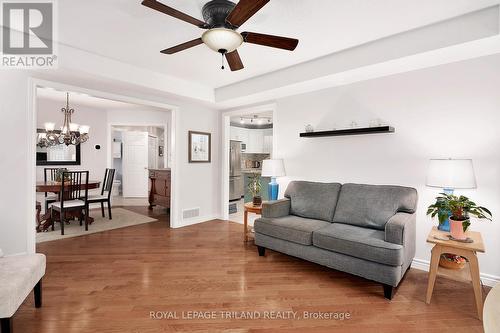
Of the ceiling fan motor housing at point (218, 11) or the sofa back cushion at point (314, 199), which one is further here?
the sofa back cushion at point (314, 199)

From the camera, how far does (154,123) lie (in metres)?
6.59

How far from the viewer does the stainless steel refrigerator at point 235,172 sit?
278 inches

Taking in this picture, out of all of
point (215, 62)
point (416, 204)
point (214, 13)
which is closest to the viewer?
point (214, 13)

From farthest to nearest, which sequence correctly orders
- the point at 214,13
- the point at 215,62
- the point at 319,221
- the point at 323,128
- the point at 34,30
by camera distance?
1. the point at 323,128
2. the point at 215,62
3. the point at 319,221
4. the point at 34,30
5. the point at 214,13

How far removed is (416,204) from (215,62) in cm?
294

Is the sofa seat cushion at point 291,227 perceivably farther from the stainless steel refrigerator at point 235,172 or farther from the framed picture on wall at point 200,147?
the stainless steel refrigerator at point 235,172

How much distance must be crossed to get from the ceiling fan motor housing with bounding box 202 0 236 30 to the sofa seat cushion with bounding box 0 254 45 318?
219cm

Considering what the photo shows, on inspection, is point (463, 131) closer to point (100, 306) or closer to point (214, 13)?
point (214, 13)

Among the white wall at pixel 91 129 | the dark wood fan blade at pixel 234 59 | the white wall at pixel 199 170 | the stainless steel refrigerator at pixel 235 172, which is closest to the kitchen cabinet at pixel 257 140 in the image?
the stainless steel refrigerator at pixel 235 172

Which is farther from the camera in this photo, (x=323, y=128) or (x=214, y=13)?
(x=323, y=128)

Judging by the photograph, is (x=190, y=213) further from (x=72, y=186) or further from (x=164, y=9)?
(x=164, y=9)

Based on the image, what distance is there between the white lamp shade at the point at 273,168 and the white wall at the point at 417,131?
1.07ft

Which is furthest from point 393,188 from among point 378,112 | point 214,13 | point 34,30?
point 34,30

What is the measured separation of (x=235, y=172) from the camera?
725 cm
